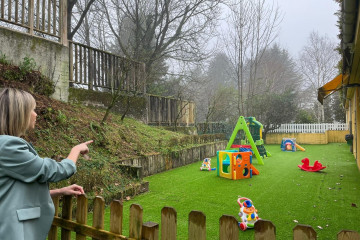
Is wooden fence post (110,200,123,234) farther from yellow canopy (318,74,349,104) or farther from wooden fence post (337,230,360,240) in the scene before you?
yellow canopy (318,74,349,104)

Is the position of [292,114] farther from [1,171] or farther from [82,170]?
[1,171]

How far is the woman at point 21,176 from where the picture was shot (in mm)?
1195

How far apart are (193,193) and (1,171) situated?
4013mm

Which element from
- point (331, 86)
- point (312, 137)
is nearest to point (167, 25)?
point (331, 86)

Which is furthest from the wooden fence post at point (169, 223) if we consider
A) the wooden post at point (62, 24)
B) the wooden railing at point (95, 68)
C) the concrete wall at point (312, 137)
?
the concrete wall at point (312, 137)

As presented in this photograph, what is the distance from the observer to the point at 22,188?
125 cm

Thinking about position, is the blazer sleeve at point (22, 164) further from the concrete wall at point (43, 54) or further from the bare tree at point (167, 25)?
the bare tree at point (167, 25)

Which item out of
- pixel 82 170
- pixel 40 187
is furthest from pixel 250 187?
pixel 40 187

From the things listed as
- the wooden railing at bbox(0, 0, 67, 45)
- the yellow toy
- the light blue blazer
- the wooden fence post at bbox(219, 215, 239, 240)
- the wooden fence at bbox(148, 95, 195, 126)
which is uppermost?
the wooden railing at bbox(0, 0, 67, 45)

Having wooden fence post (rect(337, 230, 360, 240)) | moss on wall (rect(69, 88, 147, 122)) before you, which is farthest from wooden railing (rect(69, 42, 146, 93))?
wooden fence post (rect(337, 230, 360, 240))

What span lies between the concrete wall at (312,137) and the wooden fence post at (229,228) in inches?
741

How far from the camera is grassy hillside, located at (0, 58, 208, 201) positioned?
Answer: 414cm

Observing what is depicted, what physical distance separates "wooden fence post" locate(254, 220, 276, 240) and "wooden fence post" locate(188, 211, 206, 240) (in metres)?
0.30

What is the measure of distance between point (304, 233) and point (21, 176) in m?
1.43
